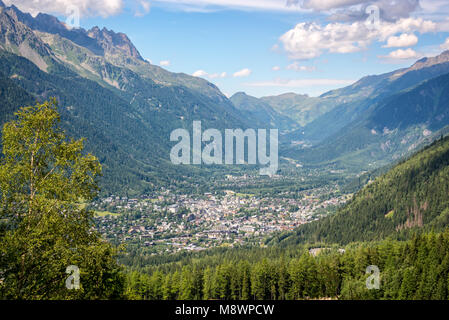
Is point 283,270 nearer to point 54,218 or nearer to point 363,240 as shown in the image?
point 54,218

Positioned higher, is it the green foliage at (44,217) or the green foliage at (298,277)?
the green foliage at (44,217)

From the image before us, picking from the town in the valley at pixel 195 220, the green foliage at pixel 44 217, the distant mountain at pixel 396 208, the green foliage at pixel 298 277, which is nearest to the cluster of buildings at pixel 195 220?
the town in the valley at pixel 195 220

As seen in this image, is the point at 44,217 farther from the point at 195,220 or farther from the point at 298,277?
the point at 195,220

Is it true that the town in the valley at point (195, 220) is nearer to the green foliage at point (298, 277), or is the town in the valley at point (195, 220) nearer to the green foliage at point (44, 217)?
the green foliage at point (298, 277)

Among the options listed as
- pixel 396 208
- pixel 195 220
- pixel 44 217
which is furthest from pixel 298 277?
pixel 195 220

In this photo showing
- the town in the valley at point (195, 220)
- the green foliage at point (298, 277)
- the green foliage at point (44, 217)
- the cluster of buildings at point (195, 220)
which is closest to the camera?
the green foliage at point (44, 217)
